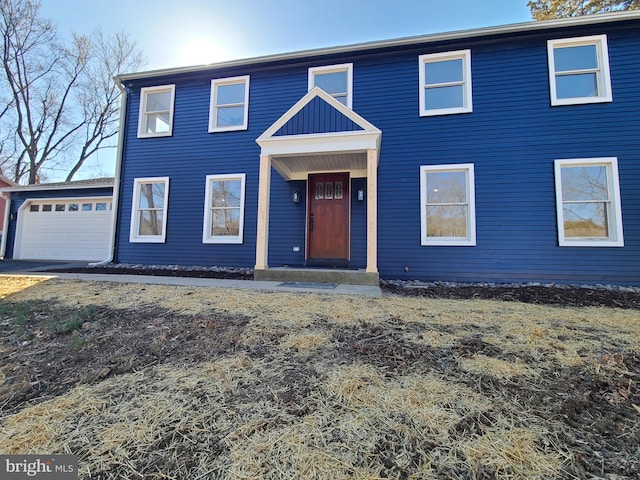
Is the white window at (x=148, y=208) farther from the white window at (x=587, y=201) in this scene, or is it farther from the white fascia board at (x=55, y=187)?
the white window at (x=587, y=201)

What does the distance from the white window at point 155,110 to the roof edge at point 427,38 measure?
39cm

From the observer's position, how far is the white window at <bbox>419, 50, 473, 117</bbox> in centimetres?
635

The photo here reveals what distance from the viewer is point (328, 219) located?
6.82 m

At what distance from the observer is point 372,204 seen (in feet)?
16.8

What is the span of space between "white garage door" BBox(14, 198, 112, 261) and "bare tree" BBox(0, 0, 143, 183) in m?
10.2

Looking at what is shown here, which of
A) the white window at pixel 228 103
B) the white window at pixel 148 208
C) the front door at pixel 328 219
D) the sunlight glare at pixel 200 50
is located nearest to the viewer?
the front door at pixel 328 219

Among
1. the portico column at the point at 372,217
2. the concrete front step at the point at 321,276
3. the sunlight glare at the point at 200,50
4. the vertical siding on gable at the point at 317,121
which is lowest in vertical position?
the concrete front step at the point at 321,276

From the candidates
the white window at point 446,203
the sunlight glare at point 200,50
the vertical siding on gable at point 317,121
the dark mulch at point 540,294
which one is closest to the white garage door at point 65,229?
the sunlight glare at point 200,50

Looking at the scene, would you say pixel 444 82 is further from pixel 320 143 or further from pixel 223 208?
pixel 223 208

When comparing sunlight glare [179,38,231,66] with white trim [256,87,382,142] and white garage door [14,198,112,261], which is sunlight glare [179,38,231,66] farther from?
white garage door [14,198,112,261]

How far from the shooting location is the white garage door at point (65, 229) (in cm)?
934

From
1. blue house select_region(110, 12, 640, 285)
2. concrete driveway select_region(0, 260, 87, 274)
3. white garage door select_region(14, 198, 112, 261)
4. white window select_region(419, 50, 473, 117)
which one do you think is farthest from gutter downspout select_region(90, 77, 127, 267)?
white window select_region(419, 50, 473, 117)

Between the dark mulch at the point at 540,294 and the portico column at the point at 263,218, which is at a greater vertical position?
the portico column at the point at 263,218

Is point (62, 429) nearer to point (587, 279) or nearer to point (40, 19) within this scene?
point (587, 279)
